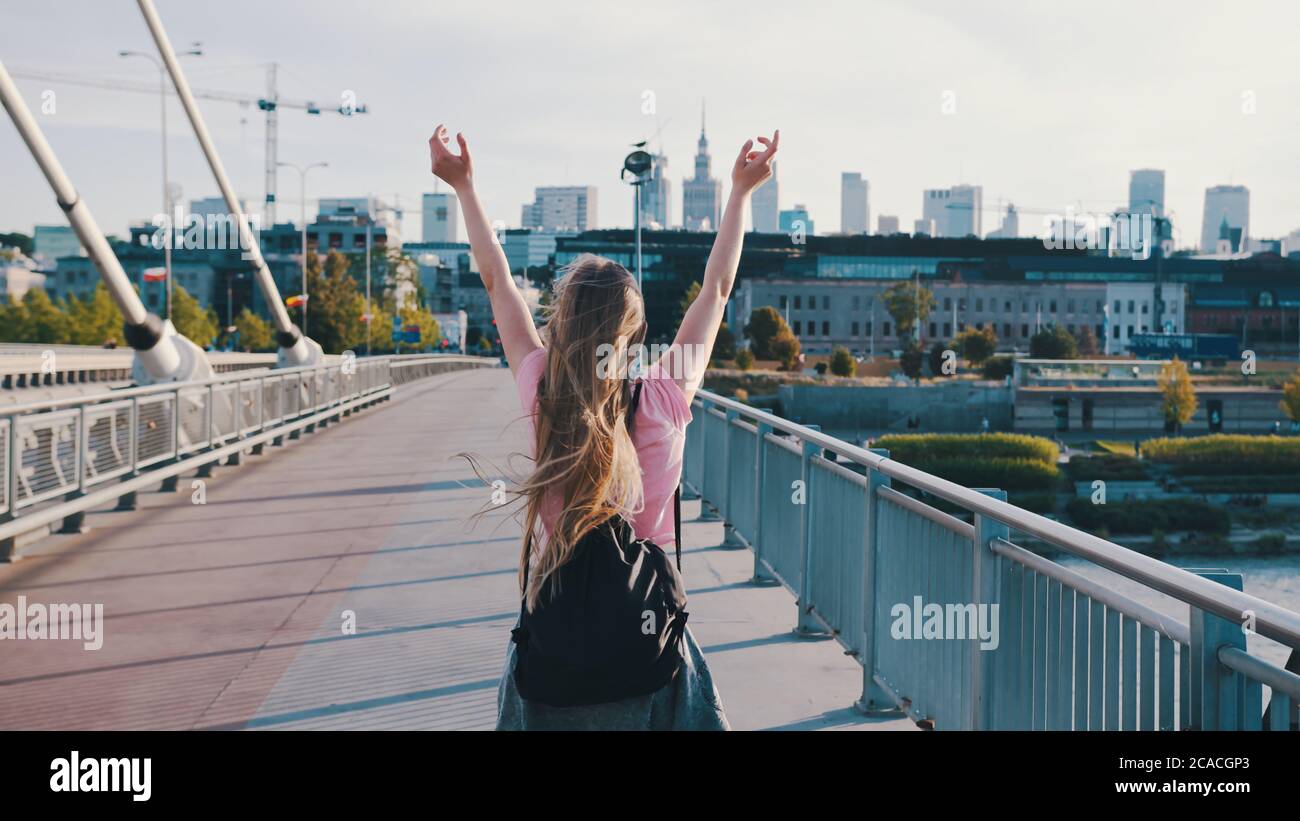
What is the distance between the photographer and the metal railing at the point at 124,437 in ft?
28.8

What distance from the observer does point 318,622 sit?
6926 millimetres

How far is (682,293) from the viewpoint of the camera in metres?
121

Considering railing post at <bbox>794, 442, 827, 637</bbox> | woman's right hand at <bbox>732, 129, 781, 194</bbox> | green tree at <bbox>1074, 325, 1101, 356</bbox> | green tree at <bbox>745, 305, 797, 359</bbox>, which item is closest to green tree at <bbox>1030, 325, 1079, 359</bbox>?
green tree at <bbox>1074, 325, 1101, 356</bbox>

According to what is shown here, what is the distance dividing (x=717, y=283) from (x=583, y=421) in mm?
611

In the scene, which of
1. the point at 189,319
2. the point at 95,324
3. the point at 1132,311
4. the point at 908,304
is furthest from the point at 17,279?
the point at 1132,311

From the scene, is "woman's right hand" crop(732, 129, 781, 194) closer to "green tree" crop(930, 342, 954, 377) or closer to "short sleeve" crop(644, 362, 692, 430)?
"short sleeve" crop(644, 362, 692, 430)

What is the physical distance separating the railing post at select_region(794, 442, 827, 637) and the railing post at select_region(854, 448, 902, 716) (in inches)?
43.4

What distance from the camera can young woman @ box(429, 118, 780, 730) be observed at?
2.49 metres

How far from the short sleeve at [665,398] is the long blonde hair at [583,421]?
47 millimetres

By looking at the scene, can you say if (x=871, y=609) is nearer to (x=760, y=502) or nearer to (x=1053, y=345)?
(x=760, y=502)

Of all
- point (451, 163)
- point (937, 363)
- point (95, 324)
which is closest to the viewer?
point (451, 163)

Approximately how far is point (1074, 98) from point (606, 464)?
47.5 ft

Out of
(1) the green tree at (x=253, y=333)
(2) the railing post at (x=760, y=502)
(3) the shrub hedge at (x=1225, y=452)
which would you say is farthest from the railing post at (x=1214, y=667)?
(1) the green tree at (x=253, y=333)
